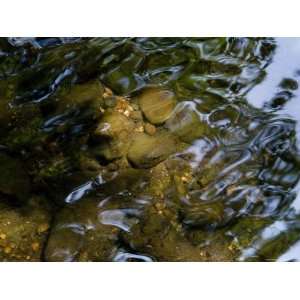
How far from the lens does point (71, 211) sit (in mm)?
2453

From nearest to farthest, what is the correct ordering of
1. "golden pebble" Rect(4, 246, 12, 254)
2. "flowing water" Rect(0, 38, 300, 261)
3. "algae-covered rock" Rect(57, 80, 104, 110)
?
"golden pebble" Rect(4, 246, 12, 254) → "flowing water" Rect(0, 38, 300, 261) → "algae-covered rock" Rect(57, 80, 104, 110)

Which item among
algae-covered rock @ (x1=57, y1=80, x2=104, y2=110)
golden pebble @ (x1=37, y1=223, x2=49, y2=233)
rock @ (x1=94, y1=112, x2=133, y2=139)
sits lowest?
golden pebble @ (x1=37, y1=223, x2=49, y2=233)

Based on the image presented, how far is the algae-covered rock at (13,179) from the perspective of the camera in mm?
2471

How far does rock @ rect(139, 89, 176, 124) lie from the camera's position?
279 centimetres

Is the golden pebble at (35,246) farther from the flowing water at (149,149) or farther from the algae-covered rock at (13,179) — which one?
the algae-covered rock at (13,179)

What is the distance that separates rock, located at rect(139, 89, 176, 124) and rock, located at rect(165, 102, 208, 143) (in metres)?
0.05

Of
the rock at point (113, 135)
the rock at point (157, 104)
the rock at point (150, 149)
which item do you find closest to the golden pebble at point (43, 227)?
the rock at point (113, 135)

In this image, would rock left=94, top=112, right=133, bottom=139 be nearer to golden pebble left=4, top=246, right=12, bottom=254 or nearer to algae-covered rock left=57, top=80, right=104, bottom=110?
algae-covered rock left=57, top=80, right=104, bottom=110

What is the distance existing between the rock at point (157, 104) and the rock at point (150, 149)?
0.46 ft

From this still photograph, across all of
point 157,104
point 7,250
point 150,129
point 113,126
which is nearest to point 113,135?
point 113,126

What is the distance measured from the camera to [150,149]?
266 cm

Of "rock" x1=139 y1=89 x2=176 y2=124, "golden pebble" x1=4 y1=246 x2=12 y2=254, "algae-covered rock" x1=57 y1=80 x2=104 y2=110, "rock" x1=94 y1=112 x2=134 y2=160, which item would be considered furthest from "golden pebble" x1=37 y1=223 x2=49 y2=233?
"rock" x1=139 y1=89 x2=176 y2=124

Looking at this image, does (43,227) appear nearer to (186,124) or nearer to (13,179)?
(13,179)
